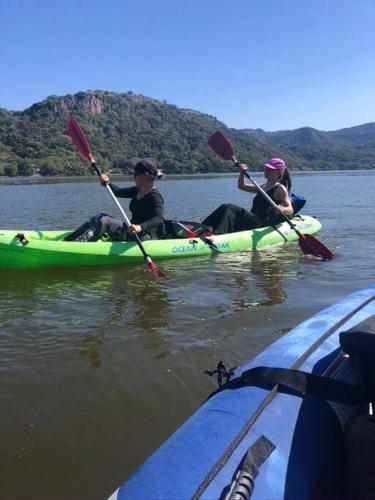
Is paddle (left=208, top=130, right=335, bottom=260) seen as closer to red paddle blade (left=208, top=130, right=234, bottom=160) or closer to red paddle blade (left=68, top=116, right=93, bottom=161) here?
red paddle blade (left=208, top=130, right=234, bottom=160)

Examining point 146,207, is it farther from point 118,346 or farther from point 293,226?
point 118,346

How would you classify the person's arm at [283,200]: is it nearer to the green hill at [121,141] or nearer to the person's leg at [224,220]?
the person's leg at [224,220]

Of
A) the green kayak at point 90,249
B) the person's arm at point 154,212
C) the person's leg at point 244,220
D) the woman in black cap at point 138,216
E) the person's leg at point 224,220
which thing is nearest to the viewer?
the green kayak at point 90,249

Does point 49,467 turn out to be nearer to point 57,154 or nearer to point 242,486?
point 242,486

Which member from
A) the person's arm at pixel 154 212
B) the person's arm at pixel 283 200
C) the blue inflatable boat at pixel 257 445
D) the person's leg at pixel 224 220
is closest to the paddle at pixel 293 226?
the person's arm at pixel 283 200

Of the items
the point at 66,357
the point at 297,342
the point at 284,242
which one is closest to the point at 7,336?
the point at 66,357

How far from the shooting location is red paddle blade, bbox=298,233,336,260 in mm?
7547

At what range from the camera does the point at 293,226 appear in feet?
27.7

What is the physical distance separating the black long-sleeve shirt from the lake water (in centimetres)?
66

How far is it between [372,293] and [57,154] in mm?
79301

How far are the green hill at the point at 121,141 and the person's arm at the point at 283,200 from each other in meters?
56.3

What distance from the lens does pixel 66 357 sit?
3619 millimetres

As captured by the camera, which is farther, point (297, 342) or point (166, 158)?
point (166, 158)

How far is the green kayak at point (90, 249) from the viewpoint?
6164 millimetres
